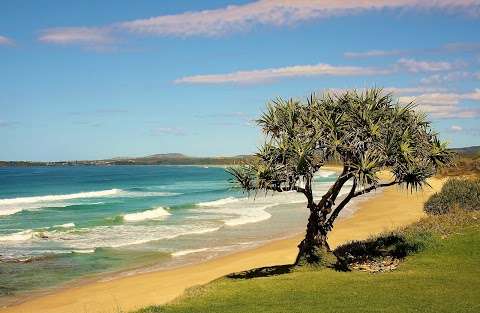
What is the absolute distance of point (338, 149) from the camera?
17750 mm

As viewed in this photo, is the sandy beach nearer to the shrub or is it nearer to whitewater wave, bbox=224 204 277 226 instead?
the shrub

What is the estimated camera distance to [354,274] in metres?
17.5

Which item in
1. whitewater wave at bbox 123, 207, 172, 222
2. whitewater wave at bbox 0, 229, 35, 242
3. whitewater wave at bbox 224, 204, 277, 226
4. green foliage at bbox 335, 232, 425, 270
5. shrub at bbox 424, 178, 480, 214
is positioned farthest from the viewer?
whitewater wave at bbox 123, 207, 172, 222

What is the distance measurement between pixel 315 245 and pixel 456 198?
16.4 meters

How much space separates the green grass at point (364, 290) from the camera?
45.1ft

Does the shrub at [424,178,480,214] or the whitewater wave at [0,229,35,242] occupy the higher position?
the shrub at [424,178,480,214]

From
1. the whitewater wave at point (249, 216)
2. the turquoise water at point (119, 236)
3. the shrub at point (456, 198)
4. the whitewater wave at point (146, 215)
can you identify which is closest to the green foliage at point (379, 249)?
the turquoise water at point (119, 236)

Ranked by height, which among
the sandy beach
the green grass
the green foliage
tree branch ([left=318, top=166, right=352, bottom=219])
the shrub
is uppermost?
tree branch ([left=318, top=166, right=352, bottom=219])

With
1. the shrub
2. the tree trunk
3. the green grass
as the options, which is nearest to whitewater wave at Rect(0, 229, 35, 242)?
the green grass

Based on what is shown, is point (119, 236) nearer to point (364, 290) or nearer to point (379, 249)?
point (379, 249)

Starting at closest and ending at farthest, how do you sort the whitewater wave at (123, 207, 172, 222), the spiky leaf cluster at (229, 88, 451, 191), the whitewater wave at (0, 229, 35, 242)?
the spiky leaf cluster at (229, 88, 451, 191) < the whitewater wave at (0, 229, 35, 242) < the whitewater wave at (123, 207, 172, 222)

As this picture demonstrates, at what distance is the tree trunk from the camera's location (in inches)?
732

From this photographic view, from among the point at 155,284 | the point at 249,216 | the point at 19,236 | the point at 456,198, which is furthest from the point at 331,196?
the point at 249,216

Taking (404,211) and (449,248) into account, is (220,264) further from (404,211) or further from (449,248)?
(404,211)
